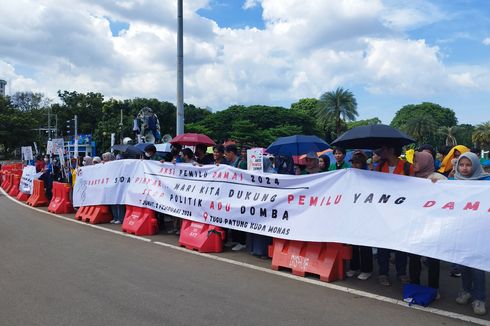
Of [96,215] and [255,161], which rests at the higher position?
[255,161]

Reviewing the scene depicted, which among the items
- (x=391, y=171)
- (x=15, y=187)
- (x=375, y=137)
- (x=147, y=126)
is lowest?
(x=15, y=187)

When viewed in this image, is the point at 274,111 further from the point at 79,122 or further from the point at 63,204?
the point at 63,204

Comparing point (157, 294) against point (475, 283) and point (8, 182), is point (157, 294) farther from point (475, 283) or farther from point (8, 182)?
point (8, 182)

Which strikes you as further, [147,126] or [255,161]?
[147,126]

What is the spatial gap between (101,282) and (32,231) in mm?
4675

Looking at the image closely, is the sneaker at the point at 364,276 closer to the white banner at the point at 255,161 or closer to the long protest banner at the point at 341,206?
the long protest banner at the point at 341,206

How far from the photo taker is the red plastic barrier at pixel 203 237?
7562 mm

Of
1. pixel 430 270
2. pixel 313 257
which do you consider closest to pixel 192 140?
pixel 313 257

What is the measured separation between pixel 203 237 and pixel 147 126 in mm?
15136

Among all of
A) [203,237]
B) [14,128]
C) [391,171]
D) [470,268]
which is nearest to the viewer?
[470,268]

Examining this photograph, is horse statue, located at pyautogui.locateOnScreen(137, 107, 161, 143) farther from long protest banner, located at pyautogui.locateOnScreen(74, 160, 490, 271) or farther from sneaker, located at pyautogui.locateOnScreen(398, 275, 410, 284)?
sneaker, located at pyautogui.locateOnScreen(398, 275, 410, 284)

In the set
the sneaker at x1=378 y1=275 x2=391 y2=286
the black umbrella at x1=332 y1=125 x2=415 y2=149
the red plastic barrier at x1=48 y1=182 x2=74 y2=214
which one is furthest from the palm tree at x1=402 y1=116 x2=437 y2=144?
the sneaker at x1=378 y1=275 x2=391 y2=286

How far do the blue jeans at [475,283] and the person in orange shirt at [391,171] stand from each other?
0.88 metres

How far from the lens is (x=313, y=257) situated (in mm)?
6098
